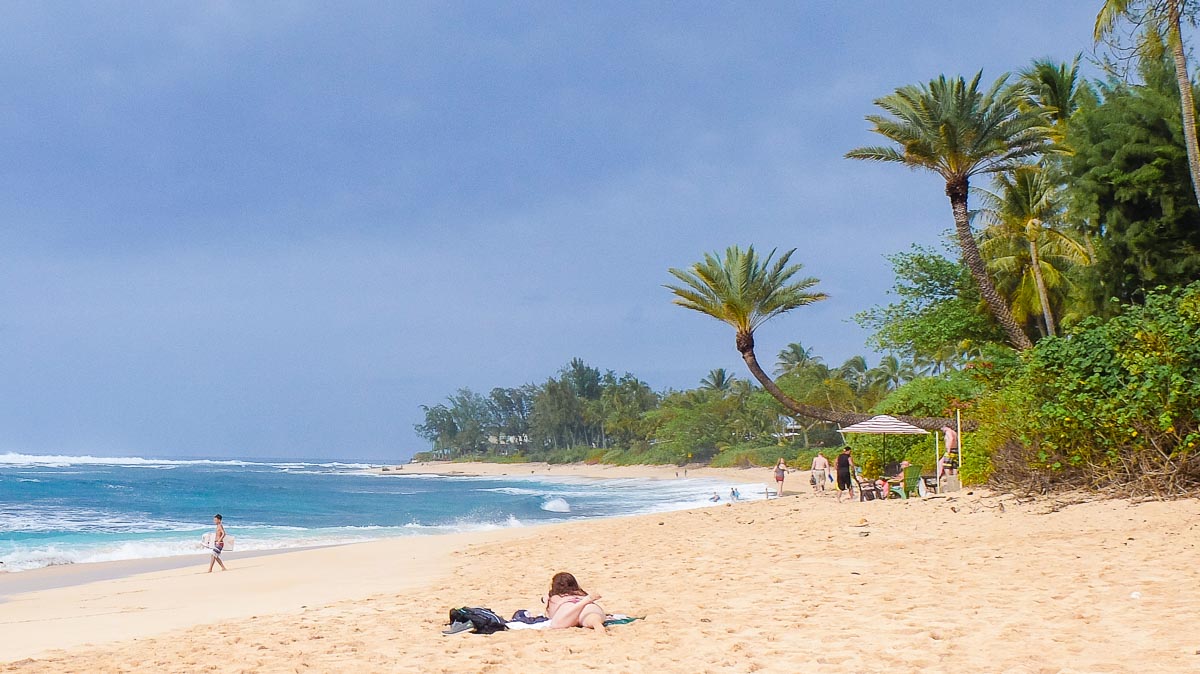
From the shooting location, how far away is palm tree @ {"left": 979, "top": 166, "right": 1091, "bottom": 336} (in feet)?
85.3

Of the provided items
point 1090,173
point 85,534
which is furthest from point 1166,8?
point 85,534

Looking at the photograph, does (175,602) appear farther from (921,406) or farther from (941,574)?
(921,406)

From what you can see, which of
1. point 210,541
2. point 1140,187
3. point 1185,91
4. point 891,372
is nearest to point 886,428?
point 1140,187

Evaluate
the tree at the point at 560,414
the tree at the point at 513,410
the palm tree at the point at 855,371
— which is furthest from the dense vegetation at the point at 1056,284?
the tree at the point at 513,410

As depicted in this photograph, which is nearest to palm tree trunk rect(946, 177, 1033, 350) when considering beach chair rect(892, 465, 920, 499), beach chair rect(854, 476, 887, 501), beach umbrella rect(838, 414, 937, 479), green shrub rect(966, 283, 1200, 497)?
beach umbrella rect(838, 414, 937, 479)

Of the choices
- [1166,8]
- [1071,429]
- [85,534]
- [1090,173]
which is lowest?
[85,534]

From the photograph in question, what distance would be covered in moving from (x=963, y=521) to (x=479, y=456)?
13035 centimetres

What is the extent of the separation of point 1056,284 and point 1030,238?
3.77 m

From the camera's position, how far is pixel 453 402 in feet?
492

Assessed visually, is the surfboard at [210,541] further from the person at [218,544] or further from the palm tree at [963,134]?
the palm tree at [963,134]

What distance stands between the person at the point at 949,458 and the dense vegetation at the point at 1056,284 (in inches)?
22.8

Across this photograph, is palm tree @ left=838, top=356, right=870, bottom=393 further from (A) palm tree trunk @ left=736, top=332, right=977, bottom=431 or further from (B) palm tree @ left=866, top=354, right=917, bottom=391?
(A) palm tree trunk @ left=736, top=332, right=977, bottom=431

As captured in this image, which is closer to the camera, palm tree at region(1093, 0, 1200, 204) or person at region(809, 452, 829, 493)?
palm tree at region(1093, 0, 1200, 204)

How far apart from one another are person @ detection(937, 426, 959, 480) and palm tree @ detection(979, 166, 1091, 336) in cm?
687
